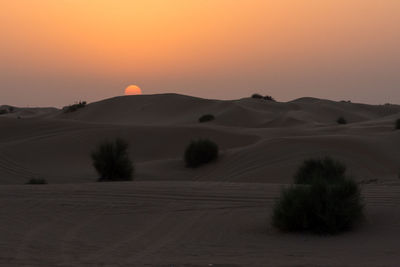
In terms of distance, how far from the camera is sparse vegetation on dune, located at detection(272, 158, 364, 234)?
10.3 metres

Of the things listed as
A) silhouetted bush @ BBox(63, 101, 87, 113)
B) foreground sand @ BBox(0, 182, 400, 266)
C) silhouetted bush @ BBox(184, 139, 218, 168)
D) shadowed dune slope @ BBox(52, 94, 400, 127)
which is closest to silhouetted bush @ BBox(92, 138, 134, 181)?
silhouetted bush @ BBox(184, 139, 218, 168)

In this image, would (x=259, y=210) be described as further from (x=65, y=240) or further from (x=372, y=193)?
(x=65, y=240)

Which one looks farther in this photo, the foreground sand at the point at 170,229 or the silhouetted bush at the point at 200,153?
the silhouetted bush at the point at 200,153

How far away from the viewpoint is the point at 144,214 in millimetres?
12297

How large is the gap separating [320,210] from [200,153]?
19002 millimetres

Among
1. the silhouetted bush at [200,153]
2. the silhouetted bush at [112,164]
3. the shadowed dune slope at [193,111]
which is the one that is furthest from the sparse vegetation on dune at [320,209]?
the shadowed dune slope at [193,111]

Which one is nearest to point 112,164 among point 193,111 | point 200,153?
point 200,153

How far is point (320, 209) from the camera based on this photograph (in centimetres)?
1034

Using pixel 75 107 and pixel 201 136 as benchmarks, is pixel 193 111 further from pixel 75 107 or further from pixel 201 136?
pixel 201 136

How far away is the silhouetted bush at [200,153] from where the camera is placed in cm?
2927

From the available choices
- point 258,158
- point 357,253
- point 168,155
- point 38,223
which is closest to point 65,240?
point 38,223

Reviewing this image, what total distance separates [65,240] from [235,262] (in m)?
3.41

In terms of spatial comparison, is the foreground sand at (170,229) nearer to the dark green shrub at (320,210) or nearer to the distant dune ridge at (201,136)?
the dark green shrub at (320,210)

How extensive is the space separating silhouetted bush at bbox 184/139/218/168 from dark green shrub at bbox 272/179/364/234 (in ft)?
60.9
